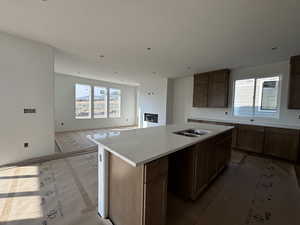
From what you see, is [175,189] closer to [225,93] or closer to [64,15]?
[64,15]

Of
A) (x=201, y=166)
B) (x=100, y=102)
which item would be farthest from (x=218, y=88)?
(x=100, y=102)

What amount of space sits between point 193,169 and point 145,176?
934 millimetres

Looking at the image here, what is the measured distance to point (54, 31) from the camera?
2.53 metres

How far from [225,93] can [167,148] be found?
4036 millimetres

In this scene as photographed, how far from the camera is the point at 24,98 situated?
2.93 m

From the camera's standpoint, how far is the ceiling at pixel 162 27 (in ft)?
5.92

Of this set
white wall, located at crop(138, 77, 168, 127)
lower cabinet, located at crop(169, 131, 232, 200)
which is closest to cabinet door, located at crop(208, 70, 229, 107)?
white wall, located at crop(138, 77, 168, 127)

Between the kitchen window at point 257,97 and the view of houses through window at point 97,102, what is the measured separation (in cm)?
612

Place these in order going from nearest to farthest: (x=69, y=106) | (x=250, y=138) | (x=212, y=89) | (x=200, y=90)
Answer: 1. (x=250, y=138)
2. (x=212, y=89)
3. (x=200, y=90)
4. (x=69, y=106)

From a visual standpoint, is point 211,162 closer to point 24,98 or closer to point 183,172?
point 183,172

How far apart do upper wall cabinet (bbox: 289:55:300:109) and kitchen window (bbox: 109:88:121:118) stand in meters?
7.31

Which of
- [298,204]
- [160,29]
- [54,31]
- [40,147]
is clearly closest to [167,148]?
[160,29]

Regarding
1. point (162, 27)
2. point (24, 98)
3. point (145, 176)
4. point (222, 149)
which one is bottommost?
point (222, 149)

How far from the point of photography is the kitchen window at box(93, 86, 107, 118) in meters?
7.39
